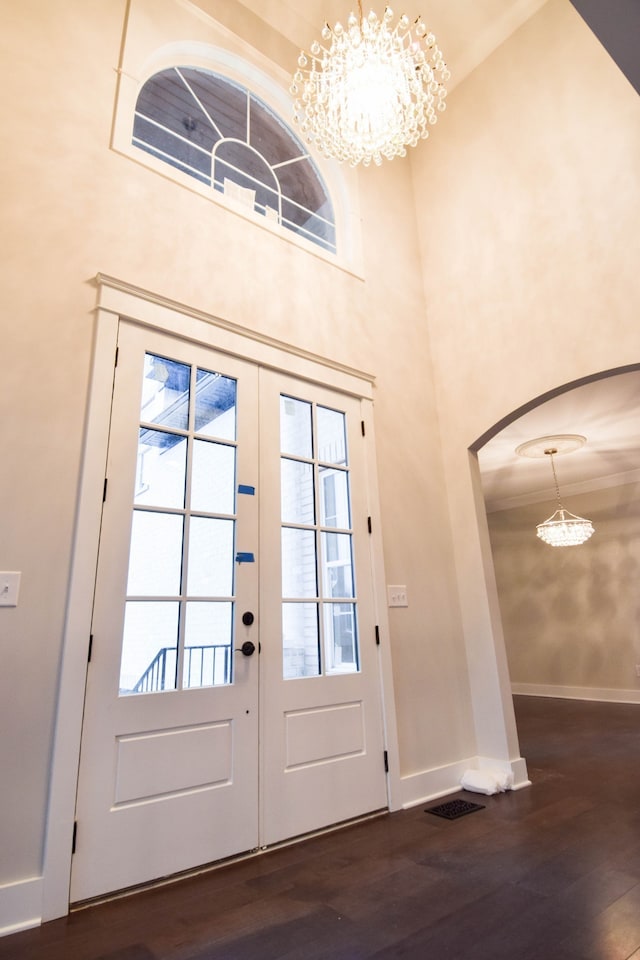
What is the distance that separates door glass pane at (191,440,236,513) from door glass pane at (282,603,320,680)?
26.2 inches

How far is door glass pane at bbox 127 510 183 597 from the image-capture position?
2.37 metres

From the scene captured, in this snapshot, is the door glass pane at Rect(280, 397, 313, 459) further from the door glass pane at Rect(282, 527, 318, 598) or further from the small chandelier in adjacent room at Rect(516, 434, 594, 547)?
the small chandelier in adjacent room at Rect(516, 434, 594, 547)

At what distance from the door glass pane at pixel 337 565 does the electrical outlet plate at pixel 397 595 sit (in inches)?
12.4

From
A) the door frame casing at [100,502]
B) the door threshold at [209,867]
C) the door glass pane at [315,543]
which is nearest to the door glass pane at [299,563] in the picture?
the door glass pane at [315,543]

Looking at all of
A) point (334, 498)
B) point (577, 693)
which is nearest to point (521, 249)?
point (334, 498)

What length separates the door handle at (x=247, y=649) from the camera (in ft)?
8.43

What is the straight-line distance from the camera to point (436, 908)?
1.83 meters

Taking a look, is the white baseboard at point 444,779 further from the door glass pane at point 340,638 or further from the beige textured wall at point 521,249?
the door glass pane at point 340,638

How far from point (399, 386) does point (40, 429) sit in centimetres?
249

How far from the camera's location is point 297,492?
121 inches

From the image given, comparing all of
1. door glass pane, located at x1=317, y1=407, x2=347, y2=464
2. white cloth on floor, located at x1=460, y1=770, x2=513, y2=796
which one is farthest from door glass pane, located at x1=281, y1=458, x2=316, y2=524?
white cloth on floor, located at x1=460, y1=770, x2=513, y2=796

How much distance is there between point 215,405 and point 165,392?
28 cm

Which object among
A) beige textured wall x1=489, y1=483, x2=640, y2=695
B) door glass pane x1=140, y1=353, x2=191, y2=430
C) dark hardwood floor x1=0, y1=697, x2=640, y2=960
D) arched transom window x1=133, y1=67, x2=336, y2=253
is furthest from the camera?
beige textured wall x1=489, y1=483, x2=640, y2=695

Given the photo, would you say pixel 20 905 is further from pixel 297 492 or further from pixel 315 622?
pixel 297 492
